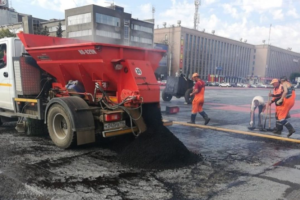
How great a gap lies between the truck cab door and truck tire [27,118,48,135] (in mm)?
717

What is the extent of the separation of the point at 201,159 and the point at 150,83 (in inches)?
68.3

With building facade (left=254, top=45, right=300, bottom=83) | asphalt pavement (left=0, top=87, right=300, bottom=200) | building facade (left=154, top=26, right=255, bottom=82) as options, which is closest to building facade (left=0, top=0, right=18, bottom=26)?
building facade (left=154, top=26, right=255, bottom=82)

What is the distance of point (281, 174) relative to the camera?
400 cm

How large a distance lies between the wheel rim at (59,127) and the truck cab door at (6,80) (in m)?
1.74

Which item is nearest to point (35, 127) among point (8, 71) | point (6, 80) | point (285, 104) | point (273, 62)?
point (6, 80)

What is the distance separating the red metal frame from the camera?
4.66 meters

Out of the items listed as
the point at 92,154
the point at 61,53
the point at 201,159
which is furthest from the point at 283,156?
the point at 61,53

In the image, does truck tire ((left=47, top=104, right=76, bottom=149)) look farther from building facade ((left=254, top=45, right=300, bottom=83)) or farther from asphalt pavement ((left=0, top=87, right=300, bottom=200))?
building facade ((left=254, top=45, right=300, bottom=83))

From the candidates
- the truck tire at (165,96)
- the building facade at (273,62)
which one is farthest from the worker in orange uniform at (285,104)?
the building facade at (273,62)

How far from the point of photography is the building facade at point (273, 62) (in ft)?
235

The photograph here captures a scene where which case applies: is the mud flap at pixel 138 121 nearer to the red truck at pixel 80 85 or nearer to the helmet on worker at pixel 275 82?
the red truck at pixel 80 85

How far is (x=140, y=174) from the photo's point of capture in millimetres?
3809

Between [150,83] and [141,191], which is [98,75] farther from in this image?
[141,191]

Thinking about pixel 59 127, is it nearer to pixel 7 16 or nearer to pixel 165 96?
pixel 165 96
